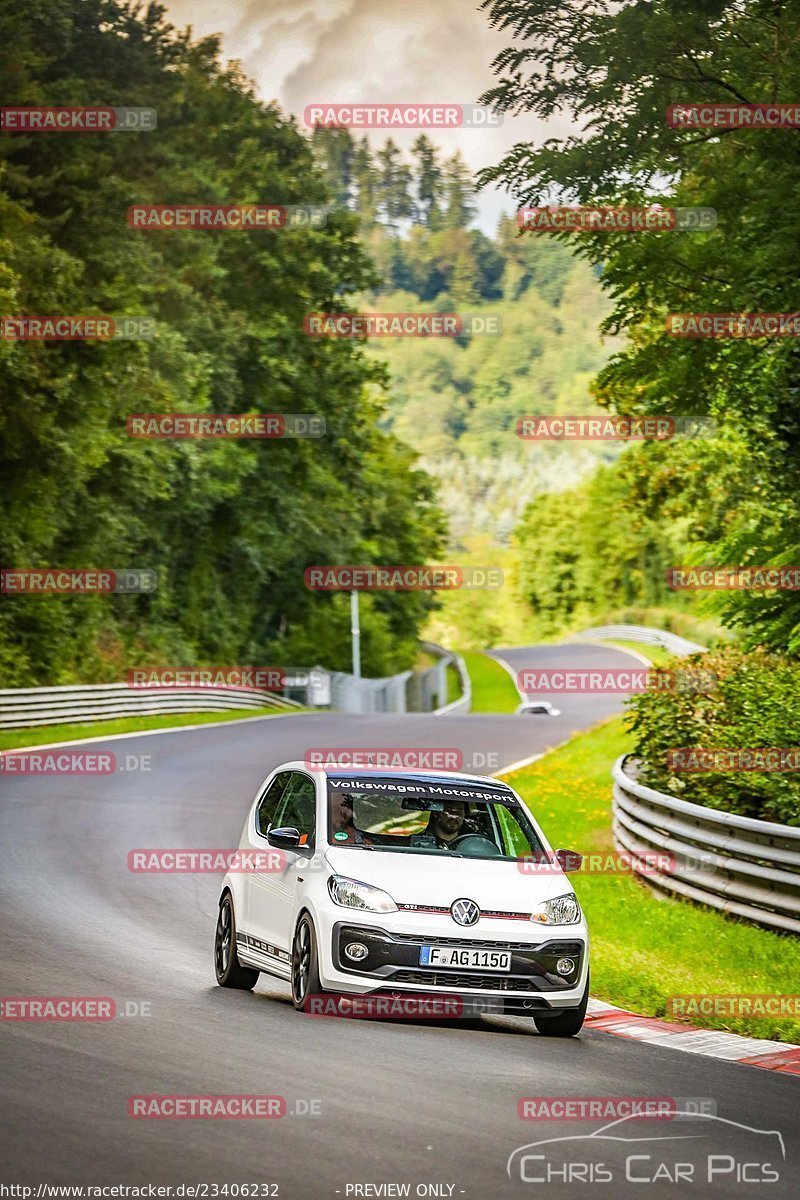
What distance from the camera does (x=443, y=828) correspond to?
37.7ft

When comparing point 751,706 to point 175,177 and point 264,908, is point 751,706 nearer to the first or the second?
point 264,908

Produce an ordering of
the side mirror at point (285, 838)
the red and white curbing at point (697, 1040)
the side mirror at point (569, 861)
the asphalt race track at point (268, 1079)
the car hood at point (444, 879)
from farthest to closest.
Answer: the side mirror at point (569, 861) < the side mirror at point (285, 838) < the car hood at point (444, 879) < the red and white curbing at point (697, 1040) < the asphalt race track at point (268, 1079)

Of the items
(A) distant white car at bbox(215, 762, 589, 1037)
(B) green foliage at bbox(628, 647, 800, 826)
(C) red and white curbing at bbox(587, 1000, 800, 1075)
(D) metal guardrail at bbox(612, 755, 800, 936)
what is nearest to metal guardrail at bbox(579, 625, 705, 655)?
(B) green foliage at bbox(628, 647, 800, 826)

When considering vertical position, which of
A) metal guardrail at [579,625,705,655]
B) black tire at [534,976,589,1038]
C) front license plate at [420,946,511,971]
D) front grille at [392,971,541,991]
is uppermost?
front license plate at [420,946,511,971]

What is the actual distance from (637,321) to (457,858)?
41.7ft

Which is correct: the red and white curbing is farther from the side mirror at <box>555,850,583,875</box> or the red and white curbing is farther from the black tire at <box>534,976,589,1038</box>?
the side mirror at <box>555,850,583,875</box>

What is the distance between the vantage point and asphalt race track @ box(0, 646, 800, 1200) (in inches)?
251

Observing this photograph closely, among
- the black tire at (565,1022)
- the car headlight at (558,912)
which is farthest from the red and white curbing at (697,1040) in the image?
the car headlight at (558,912)

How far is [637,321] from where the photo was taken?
22016 millimetres

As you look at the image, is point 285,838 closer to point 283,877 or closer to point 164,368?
point 283,877

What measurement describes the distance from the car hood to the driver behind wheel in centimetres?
52

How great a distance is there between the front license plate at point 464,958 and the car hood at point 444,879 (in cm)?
27

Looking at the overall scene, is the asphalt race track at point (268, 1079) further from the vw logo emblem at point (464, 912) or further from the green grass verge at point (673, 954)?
the green grass verge at point (673, 954)

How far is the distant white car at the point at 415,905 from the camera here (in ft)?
33.3
